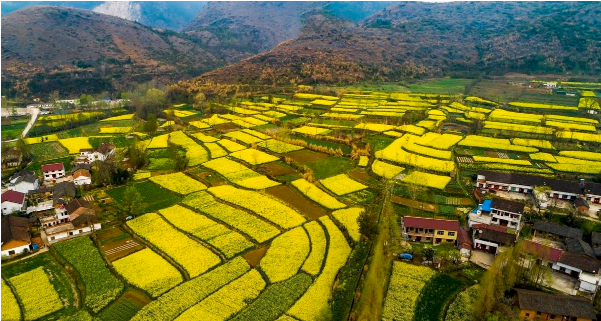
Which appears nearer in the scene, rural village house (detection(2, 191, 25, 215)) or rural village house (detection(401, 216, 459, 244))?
rural village house (detection(401, 216, 459, 244))

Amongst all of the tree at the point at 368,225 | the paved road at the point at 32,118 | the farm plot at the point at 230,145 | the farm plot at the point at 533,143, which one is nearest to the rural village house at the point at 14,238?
the tree at the point at 368,225

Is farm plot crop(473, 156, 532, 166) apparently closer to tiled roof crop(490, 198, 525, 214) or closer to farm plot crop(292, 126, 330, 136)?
tiled roof crop(490, 198, 525, 214)

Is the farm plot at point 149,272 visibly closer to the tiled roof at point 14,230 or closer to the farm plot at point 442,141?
the tiled roof at point 14,230

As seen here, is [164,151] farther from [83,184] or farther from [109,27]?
[109,27]

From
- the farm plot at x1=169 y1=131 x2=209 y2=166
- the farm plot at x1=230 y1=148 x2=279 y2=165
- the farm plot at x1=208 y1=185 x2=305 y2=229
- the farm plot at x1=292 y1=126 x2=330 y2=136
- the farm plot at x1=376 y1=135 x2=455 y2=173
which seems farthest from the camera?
the farm plot at x1=292 y1=126 x2=330 y2=136

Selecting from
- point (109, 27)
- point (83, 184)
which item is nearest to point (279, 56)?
point (109, 27)

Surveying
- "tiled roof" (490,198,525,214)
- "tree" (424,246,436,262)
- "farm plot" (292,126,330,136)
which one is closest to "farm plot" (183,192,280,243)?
"tree" (424,246,436,262)

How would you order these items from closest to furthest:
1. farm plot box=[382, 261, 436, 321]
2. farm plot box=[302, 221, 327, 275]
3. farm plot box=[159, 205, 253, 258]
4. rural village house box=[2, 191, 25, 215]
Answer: farm plot box=[382, 261, 436, 321]
farm plot box=[302, 221, 327, 275]
farm plot box=[159, 205, 253, 258]
rural village house box=[2, 191, 25, 215]

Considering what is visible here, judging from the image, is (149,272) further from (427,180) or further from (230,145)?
(230,145)
